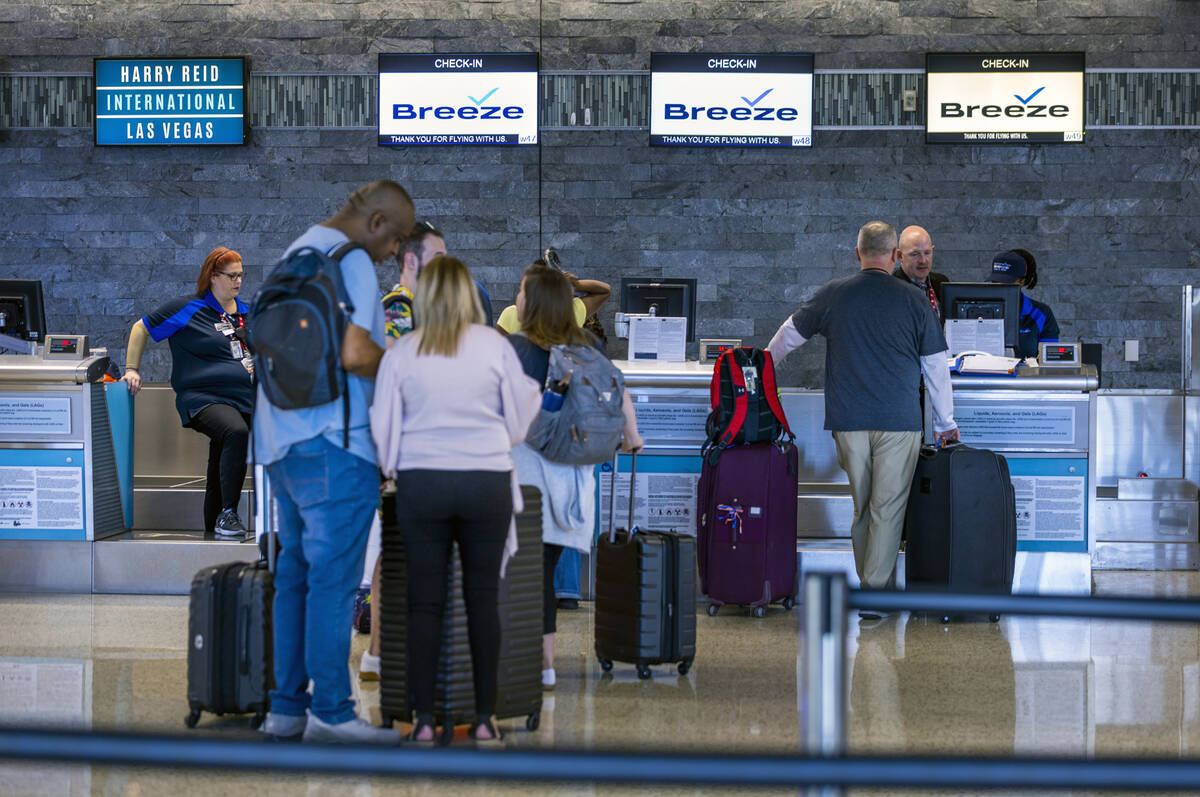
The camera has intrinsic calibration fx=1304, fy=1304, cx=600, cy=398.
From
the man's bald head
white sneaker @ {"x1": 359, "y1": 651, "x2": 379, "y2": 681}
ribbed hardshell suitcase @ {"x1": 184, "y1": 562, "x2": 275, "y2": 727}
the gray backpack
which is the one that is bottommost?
white sneaker @ {"x1": 359, "y1": 651, "x2": 379, "y2": 681}

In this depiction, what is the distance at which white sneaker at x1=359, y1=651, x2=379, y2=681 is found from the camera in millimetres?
4207

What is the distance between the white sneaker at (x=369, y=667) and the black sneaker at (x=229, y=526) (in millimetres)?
1973

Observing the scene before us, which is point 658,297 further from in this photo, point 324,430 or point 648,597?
point 324,430

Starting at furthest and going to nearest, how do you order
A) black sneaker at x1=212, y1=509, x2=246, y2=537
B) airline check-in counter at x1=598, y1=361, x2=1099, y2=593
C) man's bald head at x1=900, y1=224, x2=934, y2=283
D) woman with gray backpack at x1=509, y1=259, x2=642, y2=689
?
man's bald head at x1=900, y1=224, x2=934, y2=283 → black sneaker at x1=212, y1=509, x2=246, y2=537 → airline check-in counter at x1=598, y1=361, x2=1099, y2=593 → woman with gray backpack at x1=509, y1=259, x2=642, y2=689

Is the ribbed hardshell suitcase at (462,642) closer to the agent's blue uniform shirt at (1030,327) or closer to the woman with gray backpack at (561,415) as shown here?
the woman with gray backpack at (561,415)

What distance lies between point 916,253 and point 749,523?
6.01 feet

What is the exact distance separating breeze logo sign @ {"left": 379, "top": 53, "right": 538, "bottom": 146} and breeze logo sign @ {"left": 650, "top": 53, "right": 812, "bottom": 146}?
3.03 feet

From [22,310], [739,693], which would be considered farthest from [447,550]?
[22,310]

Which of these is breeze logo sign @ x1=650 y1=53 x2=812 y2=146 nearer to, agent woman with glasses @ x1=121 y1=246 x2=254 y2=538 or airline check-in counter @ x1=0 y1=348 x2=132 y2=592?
agent woman with glasses @ x1=121 y1=246 x2=254 y2=538

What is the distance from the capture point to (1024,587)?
5.71 m

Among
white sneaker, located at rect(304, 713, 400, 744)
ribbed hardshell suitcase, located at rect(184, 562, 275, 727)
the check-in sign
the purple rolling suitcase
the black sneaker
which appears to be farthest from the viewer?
the check-in sign

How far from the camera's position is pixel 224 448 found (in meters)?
5.95

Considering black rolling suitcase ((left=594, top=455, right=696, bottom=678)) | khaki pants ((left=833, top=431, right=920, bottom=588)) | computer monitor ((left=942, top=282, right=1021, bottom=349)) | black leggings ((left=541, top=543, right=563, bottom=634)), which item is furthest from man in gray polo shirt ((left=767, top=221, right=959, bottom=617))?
black leggings ((left=541, top=543, right=563, bottom=634))

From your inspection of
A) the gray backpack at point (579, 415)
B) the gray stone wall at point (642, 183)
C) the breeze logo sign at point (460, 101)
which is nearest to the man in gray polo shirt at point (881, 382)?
the gray backpack at point (579, 415)
